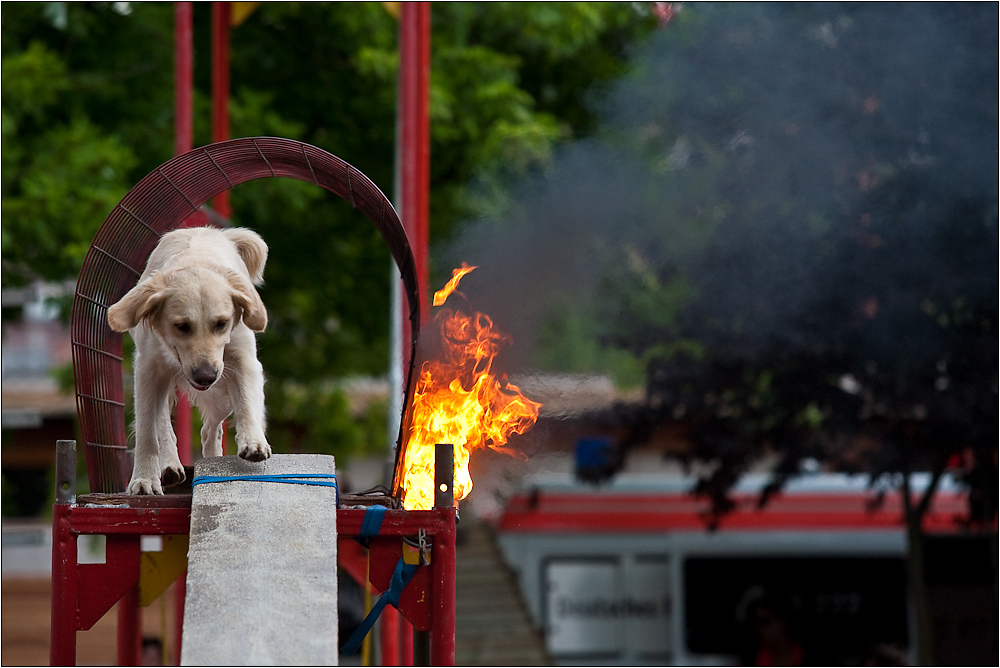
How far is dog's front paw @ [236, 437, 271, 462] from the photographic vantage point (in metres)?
3.07

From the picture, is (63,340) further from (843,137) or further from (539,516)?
(843,137)

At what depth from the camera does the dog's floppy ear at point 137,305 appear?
9.27 ft

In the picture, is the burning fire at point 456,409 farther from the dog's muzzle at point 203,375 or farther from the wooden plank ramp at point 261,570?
the dog's muzzle at point 203,375

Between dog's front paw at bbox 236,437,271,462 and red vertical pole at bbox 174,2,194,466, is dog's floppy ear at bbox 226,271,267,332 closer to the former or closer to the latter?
dog's front paw at bbox 236,437,271,462

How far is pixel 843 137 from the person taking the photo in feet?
23.1

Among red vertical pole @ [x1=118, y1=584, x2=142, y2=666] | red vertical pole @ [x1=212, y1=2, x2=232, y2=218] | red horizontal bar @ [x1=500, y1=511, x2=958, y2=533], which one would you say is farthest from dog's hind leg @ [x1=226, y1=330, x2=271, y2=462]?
A: red horizontal bar @ [x1=500, y1=511, x2=958, y2=533]

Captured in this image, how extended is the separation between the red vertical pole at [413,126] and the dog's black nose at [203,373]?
10.6 ft

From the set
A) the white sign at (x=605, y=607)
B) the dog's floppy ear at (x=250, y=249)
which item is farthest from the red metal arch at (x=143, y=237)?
the white sign at (x=605, y=607)

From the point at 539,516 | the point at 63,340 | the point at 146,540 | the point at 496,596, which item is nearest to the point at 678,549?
the point at 539,516

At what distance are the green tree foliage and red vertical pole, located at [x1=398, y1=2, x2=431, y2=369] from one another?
85 centimetres

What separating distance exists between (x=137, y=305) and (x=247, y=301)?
0.30m

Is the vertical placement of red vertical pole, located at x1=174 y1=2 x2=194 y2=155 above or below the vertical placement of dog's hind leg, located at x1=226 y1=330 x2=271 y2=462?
above

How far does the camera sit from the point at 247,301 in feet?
9.66

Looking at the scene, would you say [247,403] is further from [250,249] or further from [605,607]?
[605,607]
